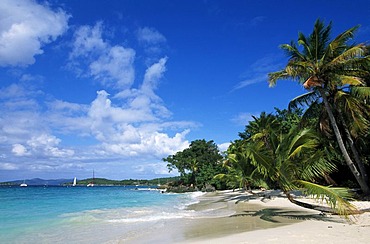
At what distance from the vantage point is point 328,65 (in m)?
13.1

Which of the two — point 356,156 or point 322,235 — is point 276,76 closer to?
point 356,156

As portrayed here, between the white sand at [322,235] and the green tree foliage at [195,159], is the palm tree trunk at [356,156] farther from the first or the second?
the green tree foliage at [195,159]

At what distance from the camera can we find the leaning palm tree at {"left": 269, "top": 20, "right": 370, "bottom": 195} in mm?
12969

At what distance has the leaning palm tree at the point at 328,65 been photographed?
511 inches

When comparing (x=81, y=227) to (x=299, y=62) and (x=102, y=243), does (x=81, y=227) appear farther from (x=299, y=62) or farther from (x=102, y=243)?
(x=299, y=62)

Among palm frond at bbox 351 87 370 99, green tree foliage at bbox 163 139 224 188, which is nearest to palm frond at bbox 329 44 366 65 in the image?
palm frond at bbox 351 87 370 99

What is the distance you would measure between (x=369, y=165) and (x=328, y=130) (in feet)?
13.5

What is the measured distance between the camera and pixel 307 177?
11523 millimetres

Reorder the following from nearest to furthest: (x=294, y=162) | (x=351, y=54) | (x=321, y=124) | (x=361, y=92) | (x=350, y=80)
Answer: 1. (x=294, y=162)
2. (x=350, y=80)
3. (x=351, y=54)
4. (x=361, y=92)
5. (x=321, y=124)

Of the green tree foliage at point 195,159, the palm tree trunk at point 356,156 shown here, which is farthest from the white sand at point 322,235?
the green tree foliage at point 195,159

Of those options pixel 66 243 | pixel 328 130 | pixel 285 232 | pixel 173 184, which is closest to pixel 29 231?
pixel 66 243

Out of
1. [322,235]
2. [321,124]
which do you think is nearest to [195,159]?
[321,124]

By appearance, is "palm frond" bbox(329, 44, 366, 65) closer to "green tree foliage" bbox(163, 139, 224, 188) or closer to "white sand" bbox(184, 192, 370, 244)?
"white sand" bbox(184, 192, 370, 244)

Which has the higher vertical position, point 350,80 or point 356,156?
point 350,80
